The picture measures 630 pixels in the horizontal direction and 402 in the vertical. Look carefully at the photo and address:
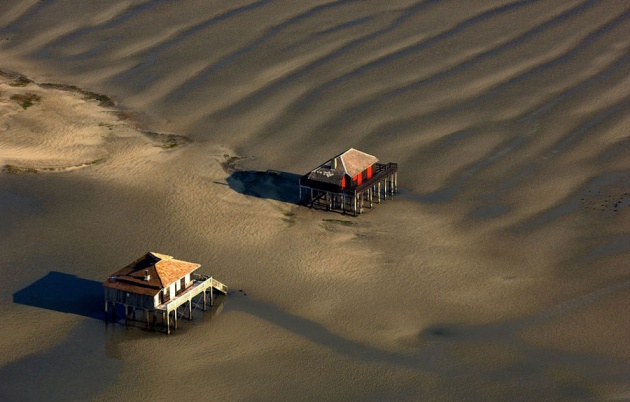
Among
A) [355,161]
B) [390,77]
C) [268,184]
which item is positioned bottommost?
[268,184]

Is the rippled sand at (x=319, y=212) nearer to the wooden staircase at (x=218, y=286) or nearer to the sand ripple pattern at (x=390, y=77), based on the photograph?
the sand ripple pattern at (x=390, y=77)

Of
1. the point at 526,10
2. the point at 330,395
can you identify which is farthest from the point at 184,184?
the point at 526,10

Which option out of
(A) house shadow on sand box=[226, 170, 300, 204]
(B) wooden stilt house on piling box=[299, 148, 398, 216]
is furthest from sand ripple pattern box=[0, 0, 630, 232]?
(B) wooden stilt house on piling box=[299, 148, 398, 216]

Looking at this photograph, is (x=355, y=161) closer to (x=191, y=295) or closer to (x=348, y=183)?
(x=348, y=183)

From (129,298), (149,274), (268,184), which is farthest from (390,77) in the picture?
(129,298)

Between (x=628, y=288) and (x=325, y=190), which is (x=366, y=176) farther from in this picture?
(x=628, y=288)

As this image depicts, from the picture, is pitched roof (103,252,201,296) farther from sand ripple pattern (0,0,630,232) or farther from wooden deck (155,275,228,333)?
sand ripple pattern (0,0,630,232)
